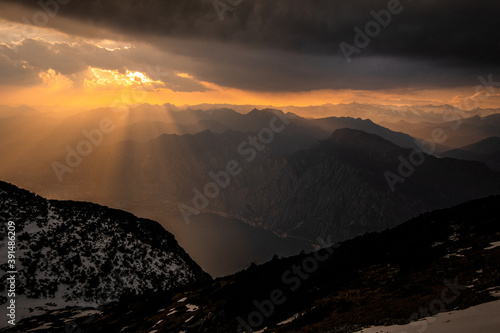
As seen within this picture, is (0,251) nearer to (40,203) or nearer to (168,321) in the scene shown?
(40,203)

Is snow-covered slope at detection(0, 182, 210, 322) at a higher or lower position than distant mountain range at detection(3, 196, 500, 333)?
higher

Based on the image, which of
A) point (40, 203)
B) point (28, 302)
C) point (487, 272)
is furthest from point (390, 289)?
point (40, 203)

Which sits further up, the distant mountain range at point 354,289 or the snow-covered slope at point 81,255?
the snow-covered slope at point 81,255

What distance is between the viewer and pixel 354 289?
715 inches

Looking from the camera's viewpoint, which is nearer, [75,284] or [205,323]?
[205,323]

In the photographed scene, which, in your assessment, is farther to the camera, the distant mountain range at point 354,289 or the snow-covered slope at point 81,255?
the snow-covered slope at point 81,255

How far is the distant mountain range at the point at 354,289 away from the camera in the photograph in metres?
13.7

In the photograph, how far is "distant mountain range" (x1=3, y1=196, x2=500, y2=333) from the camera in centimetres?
1373

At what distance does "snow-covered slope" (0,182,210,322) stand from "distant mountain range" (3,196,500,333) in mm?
11058

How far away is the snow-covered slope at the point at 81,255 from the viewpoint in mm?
43031

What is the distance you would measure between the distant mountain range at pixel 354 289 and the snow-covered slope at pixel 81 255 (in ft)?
36.3

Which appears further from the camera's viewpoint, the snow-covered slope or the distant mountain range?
the snow-covered slope

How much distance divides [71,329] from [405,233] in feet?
119

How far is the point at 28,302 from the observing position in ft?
130
